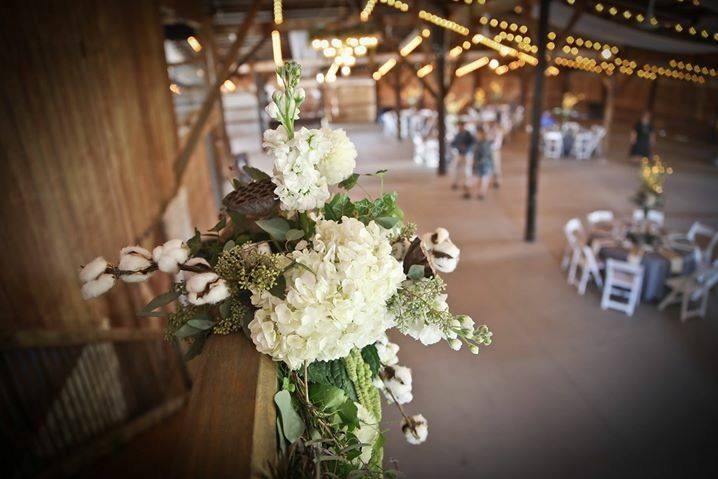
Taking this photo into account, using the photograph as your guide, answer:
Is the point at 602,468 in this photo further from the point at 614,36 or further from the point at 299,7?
the point at 299,7

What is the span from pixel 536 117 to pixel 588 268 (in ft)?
7.09

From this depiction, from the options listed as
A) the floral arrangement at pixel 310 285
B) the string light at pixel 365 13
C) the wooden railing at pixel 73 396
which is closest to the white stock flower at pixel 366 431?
the floral arrangement at pixel 310 285

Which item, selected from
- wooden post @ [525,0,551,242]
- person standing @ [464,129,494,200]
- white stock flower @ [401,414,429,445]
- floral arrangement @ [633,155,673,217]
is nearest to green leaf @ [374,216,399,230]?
white stock flower @ [401,414,429,445]

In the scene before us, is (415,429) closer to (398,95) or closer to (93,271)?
(93,271)

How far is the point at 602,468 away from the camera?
294 centimetres

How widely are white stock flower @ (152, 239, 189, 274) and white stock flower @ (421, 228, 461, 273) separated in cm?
56

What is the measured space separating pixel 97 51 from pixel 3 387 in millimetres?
2275

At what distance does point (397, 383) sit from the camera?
51.3 inches

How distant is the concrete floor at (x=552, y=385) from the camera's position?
3.02 m

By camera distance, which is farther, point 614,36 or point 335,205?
point 614,36

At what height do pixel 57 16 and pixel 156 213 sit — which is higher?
pixel 57 16

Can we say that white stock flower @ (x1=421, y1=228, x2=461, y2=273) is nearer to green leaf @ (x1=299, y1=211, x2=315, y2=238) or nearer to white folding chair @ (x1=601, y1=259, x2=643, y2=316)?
green leaf @ (x1=299, y1=211, x2=315, y2=238)

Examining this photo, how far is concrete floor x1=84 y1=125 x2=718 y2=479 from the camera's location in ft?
9.87

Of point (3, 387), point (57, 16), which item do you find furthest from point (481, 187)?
point (3, 387)
